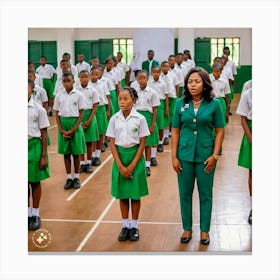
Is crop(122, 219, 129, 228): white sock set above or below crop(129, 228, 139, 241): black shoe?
above

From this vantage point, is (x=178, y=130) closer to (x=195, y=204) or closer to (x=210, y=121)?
(x=210, y=121)

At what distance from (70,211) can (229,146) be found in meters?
2.63

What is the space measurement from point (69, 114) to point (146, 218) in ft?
5.55

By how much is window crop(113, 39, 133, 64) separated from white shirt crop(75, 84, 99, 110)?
932 mm

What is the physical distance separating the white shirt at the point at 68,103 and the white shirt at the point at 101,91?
139cm

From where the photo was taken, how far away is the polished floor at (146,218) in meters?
5.52

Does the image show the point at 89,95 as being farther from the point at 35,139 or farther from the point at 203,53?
the point at 35,139

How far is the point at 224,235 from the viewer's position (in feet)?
18.6

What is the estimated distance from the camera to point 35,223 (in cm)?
589

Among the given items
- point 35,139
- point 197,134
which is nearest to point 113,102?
point 35,139

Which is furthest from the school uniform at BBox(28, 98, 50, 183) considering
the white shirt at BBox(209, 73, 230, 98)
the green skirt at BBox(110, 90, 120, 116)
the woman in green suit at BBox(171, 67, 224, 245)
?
the green skirt at BBox(110, 90, 120, 116)

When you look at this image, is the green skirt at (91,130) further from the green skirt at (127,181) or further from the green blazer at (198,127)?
the green blazer at (198,127)

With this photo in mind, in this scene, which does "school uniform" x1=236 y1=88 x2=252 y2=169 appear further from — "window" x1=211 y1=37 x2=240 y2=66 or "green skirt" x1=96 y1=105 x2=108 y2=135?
"green skirt" x1=96 y1=105 x2=108 y2=135

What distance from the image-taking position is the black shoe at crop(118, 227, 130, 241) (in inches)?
228
